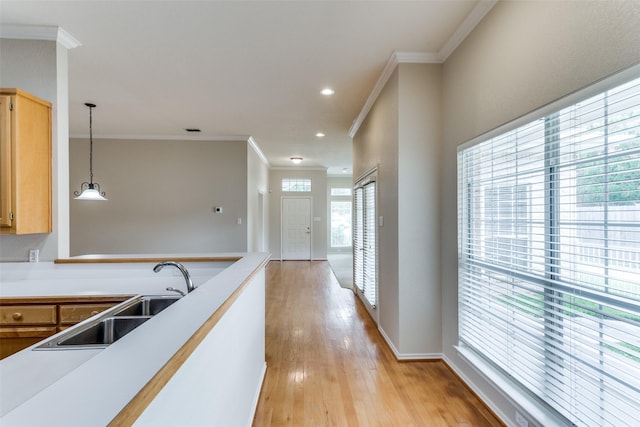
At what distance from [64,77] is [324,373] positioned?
3223 millimetres

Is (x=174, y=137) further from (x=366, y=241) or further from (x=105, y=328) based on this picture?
(x=105, y=328)

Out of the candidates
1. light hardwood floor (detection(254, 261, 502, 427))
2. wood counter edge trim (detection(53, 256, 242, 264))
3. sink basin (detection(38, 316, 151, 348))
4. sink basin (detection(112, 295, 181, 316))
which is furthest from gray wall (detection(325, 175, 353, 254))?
sink basin (detection(38, 316, 151, 348))

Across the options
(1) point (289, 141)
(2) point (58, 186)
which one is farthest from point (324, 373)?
(1) point (289, 141)

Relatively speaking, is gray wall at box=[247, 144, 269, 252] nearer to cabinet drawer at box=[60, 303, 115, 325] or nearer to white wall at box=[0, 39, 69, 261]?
white wall at box=[0, 39, 69, 261]

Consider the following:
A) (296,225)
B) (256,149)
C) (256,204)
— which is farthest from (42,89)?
(296,225)

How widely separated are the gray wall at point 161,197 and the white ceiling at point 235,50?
1.03 metres

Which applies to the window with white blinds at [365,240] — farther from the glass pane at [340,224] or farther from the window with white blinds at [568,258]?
the glass pane at [340,224]

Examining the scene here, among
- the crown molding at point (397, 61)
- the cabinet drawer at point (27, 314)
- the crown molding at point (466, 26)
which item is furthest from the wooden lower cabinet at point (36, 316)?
the crown molding at point (466, 26)

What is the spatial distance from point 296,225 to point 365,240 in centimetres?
469

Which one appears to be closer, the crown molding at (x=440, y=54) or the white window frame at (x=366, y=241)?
the crown molding at (x=440, y=54)

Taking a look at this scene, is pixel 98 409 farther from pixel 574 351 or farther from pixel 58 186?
pixel 58 186

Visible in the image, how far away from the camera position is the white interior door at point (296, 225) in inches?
344

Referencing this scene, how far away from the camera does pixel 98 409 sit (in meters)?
0.50

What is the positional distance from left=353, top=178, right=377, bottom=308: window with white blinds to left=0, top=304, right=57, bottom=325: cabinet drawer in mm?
2935
